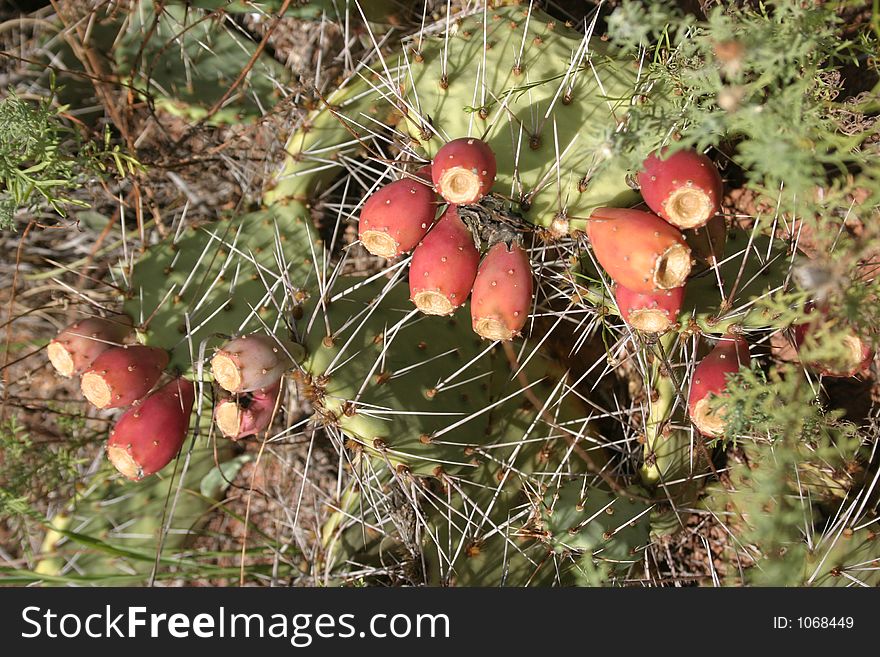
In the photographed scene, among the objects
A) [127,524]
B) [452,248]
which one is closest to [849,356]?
[452,248]

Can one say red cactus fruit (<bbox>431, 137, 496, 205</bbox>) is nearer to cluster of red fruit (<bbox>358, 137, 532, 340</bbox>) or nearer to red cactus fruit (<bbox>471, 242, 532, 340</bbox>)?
cluster of red fruit (<bbox>358, 137, 532, 340</bbox>)

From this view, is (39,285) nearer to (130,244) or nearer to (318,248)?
(130,244)

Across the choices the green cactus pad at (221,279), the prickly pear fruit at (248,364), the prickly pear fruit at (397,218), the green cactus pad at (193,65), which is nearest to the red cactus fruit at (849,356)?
the prickly pear fruit at (397,218)

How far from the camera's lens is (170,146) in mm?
2539

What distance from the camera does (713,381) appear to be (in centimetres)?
149

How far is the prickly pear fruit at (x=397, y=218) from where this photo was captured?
1467mm

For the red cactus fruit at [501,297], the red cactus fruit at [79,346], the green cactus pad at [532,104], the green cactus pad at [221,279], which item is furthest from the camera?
the green cactus pad at [221,279]

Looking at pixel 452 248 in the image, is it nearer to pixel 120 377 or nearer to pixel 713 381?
pixel 713 381

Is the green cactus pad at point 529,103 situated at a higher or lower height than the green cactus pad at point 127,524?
higher

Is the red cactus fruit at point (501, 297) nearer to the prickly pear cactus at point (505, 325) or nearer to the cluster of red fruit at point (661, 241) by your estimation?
the prickly pear cactus at point (505, 325)

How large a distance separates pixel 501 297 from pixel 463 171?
10.2 inches
